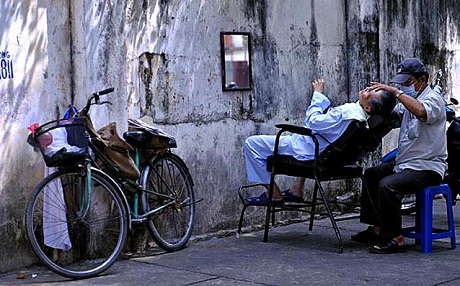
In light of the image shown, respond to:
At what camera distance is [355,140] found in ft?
24.0

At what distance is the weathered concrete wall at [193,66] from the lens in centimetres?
677

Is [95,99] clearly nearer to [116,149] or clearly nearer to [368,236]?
[116,149]

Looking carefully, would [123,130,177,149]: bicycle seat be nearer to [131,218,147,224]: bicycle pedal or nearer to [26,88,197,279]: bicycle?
[26,88,197,279]: bicycle

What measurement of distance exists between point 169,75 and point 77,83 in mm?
1074

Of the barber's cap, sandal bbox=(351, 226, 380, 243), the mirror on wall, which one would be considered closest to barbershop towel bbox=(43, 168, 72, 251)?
the mirror on wall

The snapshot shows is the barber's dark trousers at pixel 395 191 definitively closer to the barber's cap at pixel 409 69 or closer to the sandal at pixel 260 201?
the barber's cap at pixel 409 69

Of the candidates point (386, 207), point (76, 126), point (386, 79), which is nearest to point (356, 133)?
point (386, 207)

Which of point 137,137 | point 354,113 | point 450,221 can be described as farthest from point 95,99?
point 450,221

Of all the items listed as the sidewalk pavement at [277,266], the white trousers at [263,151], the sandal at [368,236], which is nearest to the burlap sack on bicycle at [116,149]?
the sidewalk pavement at [277,266]

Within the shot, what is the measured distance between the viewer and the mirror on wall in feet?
27.4

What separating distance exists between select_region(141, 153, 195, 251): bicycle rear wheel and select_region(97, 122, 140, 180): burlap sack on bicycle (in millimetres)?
274

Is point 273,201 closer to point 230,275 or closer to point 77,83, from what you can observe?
point 230,275

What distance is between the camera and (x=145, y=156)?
7414 mm

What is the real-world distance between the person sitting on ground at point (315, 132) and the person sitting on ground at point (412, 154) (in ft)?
0.50
